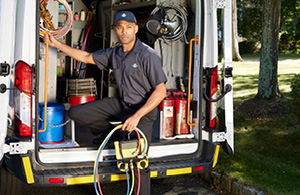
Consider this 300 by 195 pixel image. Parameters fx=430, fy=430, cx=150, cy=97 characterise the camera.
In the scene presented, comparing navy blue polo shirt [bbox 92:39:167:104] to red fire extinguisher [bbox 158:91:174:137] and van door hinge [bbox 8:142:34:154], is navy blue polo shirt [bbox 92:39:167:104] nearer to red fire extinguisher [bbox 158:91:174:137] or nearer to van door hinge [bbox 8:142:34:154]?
red fire extinguisher [bbox 158:91:174:137]

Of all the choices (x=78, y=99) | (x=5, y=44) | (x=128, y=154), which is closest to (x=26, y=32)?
(x=5, y=44)

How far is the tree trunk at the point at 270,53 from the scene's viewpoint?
28.8ft

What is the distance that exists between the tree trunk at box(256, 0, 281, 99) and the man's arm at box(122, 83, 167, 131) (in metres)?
5.24

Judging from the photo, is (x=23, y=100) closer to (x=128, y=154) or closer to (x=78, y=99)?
(x=128, y=154)

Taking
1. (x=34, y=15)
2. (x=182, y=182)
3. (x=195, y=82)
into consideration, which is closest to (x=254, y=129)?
(x=182, y=182)

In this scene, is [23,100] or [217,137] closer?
[23,100]

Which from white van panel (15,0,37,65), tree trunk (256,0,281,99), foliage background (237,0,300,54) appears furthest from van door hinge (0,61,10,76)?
foliage background (237,0,300,54)

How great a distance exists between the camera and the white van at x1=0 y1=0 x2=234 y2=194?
3.60 metres

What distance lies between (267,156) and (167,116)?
189 centimetres

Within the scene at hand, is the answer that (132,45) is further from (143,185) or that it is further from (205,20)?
(143,185)

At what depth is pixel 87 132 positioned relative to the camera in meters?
5.41

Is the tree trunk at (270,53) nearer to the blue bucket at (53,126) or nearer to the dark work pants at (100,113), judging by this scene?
the dark work pants at (100,113)

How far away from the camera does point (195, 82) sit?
4.53 meters

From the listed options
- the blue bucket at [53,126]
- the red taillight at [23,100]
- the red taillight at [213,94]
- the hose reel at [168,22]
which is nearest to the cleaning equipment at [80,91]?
the hose reel at [168,22]
